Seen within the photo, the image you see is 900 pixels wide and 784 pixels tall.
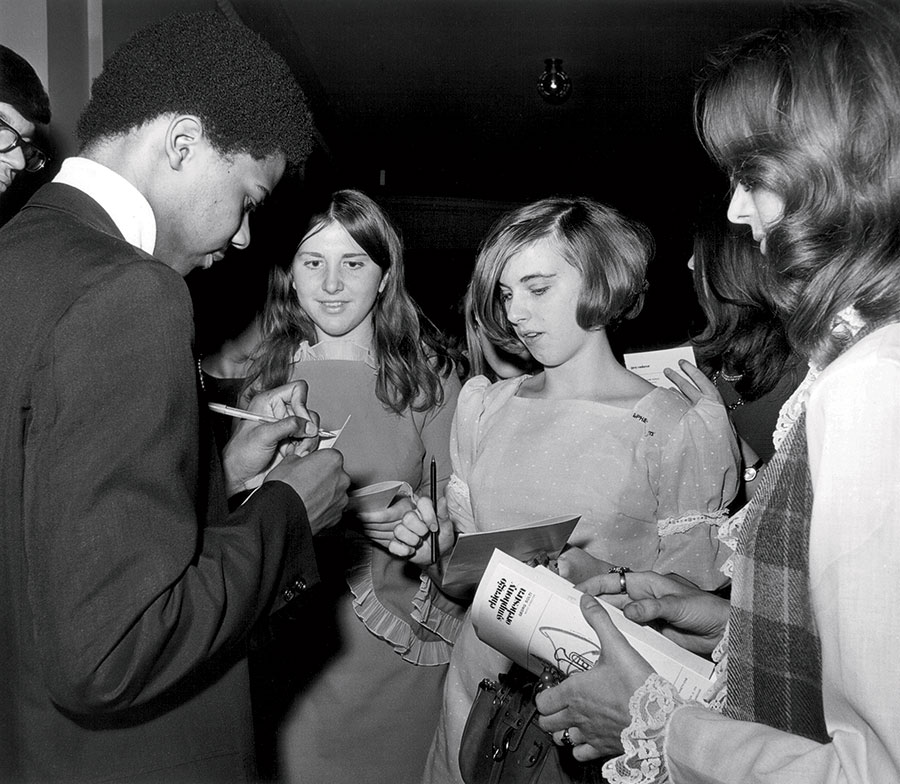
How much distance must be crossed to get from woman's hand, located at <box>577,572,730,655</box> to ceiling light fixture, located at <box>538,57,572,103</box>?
14.5 feet

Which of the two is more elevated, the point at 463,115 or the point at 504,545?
the point at 463,115

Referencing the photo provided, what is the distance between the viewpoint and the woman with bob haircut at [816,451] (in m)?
0.74

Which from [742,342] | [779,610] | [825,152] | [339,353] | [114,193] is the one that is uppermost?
[825,152]

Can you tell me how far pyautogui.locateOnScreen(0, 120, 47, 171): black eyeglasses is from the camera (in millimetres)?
1841

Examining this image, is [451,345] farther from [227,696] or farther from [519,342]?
[227,696]

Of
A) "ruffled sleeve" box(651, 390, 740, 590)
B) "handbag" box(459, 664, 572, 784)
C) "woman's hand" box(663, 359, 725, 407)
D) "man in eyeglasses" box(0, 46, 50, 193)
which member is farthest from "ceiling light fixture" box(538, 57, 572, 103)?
"handbag" box(459, 664, 572, 784)

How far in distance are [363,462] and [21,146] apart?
1.12 meters

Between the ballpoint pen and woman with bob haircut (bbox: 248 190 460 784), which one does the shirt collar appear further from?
woman with bob haircut (bbox: 248 190 460 784)

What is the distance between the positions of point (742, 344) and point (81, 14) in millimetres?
2087

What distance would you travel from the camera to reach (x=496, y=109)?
6.72 meters

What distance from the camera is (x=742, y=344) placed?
262 centimetres

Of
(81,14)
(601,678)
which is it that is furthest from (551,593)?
(81,14)

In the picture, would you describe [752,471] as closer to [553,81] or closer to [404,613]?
[404,613]

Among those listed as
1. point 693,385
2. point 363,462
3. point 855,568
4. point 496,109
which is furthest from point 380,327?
point 496,109
